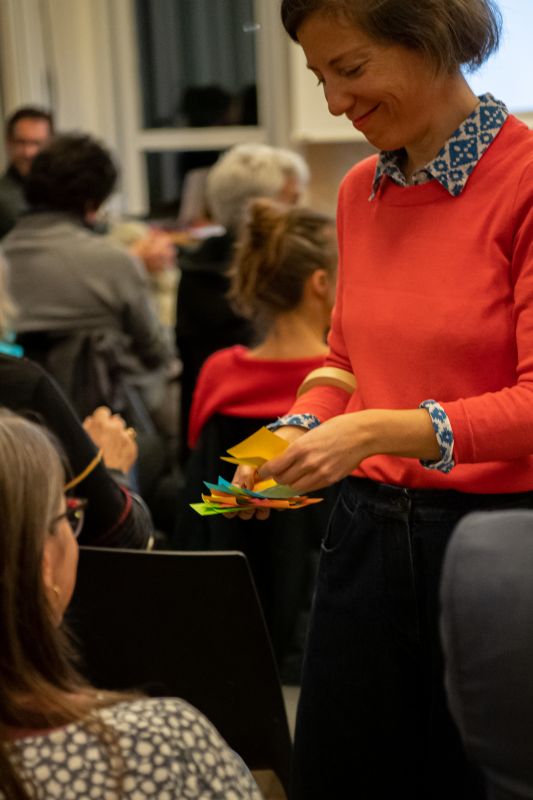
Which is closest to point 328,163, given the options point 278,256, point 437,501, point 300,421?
point 278,256

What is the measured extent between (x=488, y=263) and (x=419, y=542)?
38cm

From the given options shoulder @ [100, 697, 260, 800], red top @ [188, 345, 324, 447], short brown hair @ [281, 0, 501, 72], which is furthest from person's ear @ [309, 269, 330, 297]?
shoulder @ [100, 697, 260, 800]

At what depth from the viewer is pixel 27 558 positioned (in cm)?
116

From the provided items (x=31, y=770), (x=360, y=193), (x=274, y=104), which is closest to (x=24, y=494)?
(x=31, y=770)

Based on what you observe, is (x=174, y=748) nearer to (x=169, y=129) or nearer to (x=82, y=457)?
(x=82, y=457)

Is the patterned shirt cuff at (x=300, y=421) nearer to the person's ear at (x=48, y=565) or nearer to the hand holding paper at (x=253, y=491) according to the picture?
the hand holding paper at (x=253, y=491)

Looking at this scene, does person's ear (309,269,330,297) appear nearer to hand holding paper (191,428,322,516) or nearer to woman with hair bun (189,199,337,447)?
woman with hair bun (189,199,337,447)

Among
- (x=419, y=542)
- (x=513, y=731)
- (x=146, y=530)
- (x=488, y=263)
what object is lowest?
(x=146, y=530)

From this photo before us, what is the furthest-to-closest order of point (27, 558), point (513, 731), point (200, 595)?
point (200, 595) → point (27, 558) → point (513, 731)

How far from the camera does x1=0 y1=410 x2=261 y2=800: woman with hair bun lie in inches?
42.2

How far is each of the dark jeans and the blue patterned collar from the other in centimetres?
41

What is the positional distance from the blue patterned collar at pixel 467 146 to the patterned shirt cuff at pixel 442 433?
0.95 ft

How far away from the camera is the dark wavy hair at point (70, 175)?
12.9 feet

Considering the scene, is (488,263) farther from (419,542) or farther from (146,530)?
(146,530)
